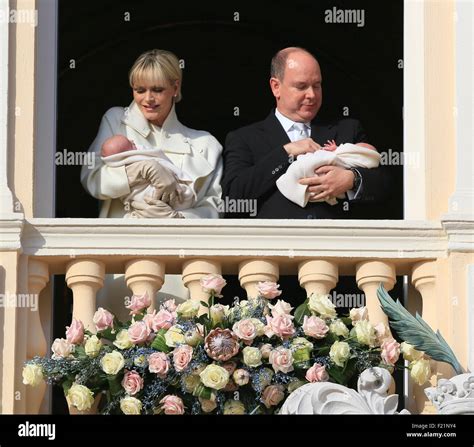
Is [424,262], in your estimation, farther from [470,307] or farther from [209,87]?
[209,87]

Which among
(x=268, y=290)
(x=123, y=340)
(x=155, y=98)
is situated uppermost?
(x=155, y=98)

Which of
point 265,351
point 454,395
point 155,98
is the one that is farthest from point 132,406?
point 155,98

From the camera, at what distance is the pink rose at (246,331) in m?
12.6

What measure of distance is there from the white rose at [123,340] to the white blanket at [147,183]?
121cm

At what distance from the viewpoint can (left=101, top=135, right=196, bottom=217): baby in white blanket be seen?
13734 millimetres

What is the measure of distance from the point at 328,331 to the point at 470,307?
33.2 inches

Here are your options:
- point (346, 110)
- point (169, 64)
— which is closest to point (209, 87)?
point (346, 110)

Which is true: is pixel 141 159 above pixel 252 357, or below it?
above

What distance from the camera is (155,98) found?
1412cm

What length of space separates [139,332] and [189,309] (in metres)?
0.29

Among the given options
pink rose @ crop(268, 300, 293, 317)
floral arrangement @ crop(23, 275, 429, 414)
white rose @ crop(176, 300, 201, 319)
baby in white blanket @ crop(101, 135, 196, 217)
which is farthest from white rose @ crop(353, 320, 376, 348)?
baby in white blanket @ crop(101, 135, 196, 217)

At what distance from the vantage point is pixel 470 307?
43.0 ft

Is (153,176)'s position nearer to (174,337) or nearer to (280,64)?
(280,64)

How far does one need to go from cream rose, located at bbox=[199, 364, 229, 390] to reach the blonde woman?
1.45m
